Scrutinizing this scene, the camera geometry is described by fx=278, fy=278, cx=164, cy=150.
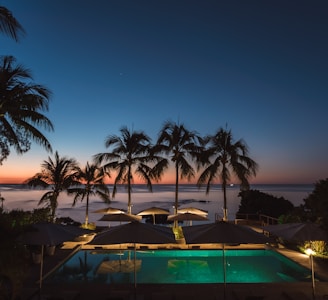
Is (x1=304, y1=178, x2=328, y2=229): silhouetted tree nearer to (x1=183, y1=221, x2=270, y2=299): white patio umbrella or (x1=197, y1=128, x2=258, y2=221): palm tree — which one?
(x1=183, y1=221, x2=270, y2=299): white patio umbrella

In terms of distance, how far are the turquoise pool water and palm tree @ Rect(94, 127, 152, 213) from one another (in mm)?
7520

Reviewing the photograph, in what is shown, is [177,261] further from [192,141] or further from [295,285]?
[192,141]

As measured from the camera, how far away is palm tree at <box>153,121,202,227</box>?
18.4 m

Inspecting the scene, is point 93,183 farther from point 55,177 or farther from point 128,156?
point 128,156

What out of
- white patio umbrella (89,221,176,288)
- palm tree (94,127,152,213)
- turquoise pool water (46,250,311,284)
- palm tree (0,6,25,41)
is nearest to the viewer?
white patio umbrella (89,221,176,288)

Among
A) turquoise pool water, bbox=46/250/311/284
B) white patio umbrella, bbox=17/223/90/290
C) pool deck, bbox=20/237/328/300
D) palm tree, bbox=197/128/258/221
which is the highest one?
palm tree, bbox=197/128/258/221

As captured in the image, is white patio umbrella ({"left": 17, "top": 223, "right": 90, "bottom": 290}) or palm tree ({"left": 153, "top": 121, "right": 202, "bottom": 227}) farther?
palm tree ({"left": 153, "top": 121, "right": 202, "bottom": 227})

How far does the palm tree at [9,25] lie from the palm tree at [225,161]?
13298 millimetres

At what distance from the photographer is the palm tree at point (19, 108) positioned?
1110 centimetres

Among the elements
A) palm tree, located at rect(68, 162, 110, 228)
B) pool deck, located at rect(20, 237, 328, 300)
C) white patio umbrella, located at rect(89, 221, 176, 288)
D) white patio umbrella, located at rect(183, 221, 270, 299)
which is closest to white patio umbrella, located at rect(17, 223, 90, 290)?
white patio umbrella, located at rect(89, 221, 176, 288)

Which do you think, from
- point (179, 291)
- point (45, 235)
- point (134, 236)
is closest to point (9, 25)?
point (45, 235)

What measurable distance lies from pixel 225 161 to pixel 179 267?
897 centimetres

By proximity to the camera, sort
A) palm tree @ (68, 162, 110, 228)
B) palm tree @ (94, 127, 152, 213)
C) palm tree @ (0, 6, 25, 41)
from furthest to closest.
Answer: palm tree @ (68, 162, 110, 228), palm tree @ (94, 127, 152, 213), palm tree @ (0, 6, 25, 41)

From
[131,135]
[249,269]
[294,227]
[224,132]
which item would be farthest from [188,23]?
[249,269]
